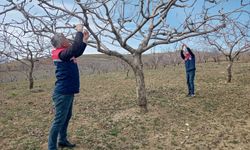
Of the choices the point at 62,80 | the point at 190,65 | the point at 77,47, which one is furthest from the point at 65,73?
the point at 190,65

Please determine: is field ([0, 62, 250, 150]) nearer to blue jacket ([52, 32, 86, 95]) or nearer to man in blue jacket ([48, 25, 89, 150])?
man in blue jacket ([48, 25, 89, 150])

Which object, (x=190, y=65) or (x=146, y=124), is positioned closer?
(x=146, y=124)

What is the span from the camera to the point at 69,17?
5.96m

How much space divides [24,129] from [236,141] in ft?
14.6

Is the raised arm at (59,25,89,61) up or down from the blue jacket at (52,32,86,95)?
up

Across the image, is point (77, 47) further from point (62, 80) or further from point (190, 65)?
point (190, 65)

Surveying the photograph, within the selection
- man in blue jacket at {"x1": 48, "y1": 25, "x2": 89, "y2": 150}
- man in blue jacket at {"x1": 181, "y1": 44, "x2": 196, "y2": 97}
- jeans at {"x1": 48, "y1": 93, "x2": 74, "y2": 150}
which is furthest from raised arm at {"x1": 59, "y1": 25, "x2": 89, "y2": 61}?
man in blue jacket at {"x1": 181, "y1": 44, "x2": 196, "y2": 97}

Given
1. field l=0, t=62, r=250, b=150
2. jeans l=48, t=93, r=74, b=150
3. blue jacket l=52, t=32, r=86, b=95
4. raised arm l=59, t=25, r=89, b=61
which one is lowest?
field l=0, t=62, r=250, b=150

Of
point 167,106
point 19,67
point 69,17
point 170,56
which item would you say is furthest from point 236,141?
point 170,56

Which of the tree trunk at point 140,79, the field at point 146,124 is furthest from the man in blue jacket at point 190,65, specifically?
the tree trunk at point 140,79

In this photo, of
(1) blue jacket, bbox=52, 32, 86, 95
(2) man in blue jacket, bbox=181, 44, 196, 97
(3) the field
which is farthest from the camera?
(2) man in blue jacket, bbox=181, 44, 196, 97

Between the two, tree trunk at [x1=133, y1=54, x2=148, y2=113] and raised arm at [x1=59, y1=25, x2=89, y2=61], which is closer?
raised arm at [x1=59, y1=25, x2=89, y2=61]

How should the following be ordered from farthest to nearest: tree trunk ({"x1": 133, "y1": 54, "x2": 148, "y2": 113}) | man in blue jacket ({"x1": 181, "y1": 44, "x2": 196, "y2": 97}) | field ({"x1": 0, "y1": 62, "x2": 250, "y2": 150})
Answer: man in blue jacket ({"x1": 181, "y1": 44, "x2": 196, "y2": 97}) → tree trunk ({"x1": 133, "y1": 54, "x2": 148, "y2": 113}) → field ({"x1": 0, "y1": 62, "x2": 250, "y2": 150})

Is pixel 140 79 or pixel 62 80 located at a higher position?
pixel 62 80
